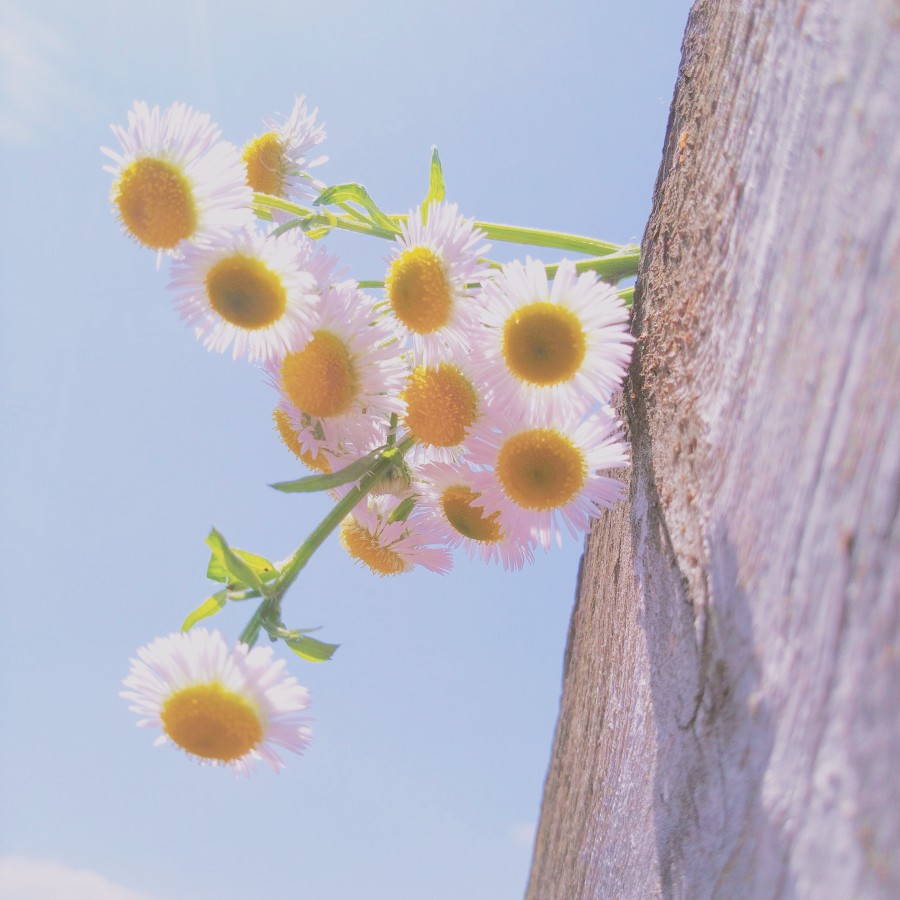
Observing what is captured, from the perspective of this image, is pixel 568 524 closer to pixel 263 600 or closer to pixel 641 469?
pixel 641 469

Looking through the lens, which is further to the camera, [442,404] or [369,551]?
[369,551]

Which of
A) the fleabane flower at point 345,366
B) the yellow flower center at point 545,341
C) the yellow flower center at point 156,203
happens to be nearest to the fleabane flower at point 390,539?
the fleabane flower at point 345,366

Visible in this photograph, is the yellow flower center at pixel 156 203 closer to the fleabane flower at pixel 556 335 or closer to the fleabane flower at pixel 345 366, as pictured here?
the fleabane flower at pixel 345 366

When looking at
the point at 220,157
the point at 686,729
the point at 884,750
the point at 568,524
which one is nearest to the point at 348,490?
the point at 568,524

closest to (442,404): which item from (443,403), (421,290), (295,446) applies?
(443,403)

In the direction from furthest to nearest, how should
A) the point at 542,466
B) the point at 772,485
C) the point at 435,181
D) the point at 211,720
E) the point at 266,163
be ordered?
1. the point at 266,163
2. the point at 435,181
3. the point at 542,466
4. the point at 211,720
5. the point at 772,485

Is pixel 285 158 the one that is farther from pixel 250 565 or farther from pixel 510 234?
pixel 250 565

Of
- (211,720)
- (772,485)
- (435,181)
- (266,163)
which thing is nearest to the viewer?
(772,485)
